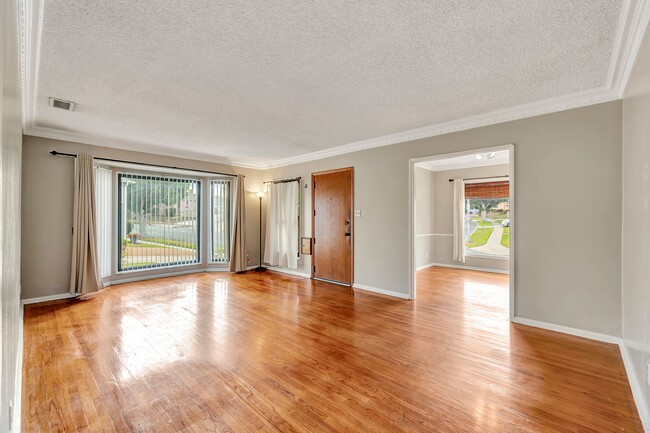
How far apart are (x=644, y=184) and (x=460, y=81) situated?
1.60 metres

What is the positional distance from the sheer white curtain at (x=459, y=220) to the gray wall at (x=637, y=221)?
14.4ft

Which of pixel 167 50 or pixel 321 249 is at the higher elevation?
pixel 167 50

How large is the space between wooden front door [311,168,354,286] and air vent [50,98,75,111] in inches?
149

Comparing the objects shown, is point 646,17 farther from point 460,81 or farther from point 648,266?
point 648,266

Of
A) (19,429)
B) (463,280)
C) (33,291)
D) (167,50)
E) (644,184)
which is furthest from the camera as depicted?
(463,280)

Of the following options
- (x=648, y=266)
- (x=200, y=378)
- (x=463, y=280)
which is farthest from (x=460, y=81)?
(x=463, y=280)

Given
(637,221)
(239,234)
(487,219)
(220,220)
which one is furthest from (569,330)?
(220,220)

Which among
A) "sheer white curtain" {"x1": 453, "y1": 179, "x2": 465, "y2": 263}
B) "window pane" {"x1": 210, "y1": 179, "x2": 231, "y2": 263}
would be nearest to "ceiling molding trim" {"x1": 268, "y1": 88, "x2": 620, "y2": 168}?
"window pane" {"x1": 210, "y1": 179, "x2": 231, "y2": 263}

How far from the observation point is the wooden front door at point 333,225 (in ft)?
17.9

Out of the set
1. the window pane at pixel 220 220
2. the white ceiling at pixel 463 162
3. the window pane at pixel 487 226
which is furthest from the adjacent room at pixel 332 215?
the white ceiling at pixel 463 162

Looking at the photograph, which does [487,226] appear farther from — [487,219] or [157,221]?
[157,221]

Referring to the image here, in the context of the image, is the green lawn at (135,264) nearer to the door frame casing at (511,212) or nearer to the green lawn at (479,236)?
the door frame casing at (511,212)

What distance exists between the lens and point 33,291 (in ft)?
14.3

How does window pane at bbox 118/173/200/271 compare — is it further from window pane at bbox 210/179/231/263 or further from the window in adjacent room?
the window in adjacent room
